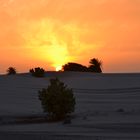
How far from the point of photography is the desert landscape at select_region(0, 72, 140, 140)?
66.4ft

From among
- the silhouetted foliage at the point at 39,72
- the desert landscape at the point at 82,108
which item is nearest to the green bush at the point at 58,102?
the desert landscape at the point at 82,108

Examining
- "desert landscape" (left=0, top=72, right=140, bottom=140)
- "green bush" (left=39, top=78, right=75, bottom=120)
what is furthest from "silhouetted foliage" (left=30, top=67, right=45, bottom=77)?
"green bush" (left=39, top=78, right=75, bottom=120)

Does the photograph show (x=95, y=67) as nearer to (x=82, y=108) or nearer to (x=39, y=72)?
(x=39, y=72)

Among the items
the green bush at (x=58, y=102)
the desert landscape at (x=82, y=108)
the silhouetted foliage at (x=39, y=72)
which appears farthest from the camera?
the silhouetted foliage at (x=39, y=72)

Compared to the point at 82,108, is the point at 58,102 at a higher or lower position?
higher

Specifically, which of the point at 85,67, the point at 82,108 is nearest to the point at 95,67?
the point at 85,67

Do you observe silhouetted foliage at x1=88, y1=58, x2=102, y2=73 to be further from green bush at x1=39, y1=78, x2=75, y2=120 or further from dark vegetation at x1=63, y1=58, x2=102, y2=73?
green bush at x1=39, y1=78, x2=75, y2=120

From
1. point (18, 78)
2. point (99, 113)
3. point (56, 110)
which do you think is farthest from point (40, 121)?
point (18, 78)

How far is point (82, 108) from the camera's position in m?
32.3

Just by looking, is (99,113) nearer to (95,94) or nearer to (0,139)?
(0,139)

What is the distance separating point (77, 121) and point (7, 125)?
2722 mm

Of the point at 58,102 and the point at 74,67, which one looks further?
the point at 74,67

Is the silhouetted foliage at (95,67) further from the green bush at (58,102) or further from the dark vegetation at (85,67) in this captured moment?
the green bush at (58,102)

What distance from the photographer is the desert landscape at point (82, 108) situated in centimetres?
2023
